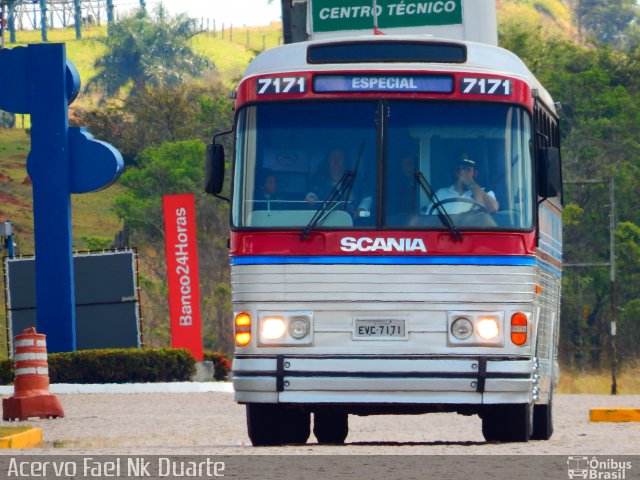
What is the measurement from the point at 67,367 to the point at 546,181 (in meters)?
16.7

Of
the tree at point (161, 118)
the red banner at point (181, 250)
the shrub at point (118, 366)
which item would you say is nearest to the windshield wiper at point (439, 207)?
the shrub at point (118, 366)

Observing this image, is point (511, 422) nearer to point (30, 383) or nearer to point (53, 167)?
point (30, 383)

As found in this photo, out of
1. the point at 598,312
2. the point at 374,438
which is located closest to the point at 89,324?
the point at 374,438

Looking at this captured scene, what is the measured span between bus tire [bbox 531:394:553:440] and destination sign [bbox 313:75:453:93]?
4404mm

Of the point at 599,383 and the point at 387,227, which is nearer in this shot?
the point at 387,227

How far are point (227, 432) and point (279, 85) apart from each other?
22.3 ft

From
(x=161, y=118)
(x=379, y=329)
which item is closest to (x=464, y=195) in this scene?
(x=379, y=329)

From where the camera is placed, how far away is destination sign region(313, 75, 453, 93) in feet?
43.5

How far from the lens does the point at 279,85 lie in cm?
1331

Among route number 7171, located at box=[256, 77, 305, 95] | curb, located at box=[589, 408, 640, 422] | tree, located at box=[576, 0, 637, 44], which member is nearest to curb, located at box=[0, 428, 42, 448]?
route number 7171, located at box=[256, 77, 305, 95]

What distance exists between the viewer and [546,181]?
13.3 metres

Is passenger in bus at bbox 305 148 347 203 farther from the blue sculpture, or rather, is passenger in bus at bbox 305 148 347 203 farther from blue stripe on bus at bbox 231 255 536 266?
the blue sculpture

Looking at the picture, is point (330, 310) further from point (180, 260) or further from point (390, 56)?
point (180, 260)

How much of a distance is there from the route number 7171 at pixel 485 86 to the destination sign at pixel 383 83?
0.13 meters
